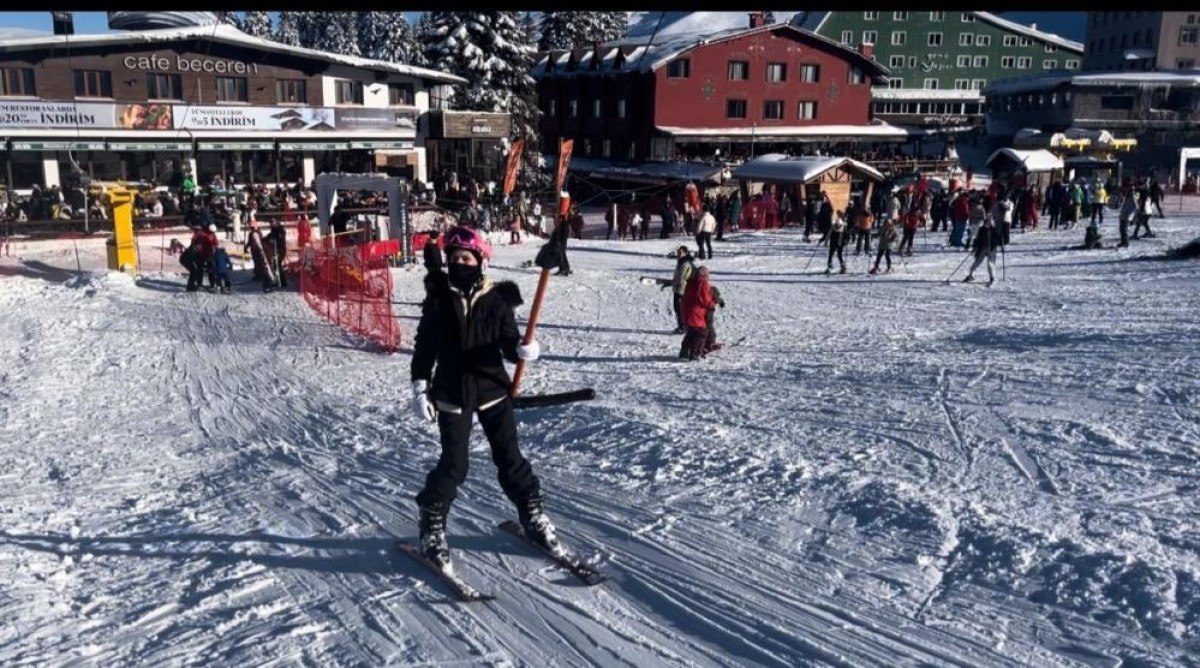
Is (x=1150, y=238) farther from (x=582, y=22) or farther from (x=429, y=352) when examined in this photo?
(x=582, y=22)

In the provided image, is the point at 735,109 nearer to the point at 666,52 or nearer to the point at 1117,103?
the point at 666,52

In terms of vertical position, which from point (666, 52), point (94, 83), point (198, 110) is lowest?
point (198, 110)

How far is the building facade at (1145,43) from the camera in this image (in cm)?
5600

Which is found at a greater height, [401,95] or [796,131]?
[401,95]

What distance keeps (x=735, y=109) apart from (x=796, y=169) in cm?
1605

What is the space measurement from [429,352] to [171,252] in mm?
18358

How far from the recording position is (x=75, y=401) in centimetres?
929

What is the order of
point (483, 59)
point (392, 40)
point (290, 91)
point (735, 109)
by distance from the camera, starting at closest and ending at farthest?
point (290, 91) → point (483, 59) → point (735, 109) → point (392, 40)

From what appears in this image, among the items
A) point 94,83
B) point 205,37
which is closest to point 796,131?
point 205,37

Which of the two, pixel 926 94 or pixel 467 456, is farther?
pixel 926 94

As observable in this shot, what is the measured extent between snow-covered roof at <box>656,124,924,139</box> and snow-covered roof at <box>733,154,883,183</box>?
1107cm

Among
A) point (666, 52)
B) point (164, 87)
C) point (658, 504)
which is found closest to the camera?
point (658, 504)

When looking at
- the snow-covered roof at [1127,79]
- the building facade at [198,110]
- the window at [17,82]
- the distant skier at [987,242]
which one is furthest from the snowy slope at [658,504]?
the snow-covered roof at [1127,79]

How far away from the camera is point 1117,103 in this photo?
48.6 m
